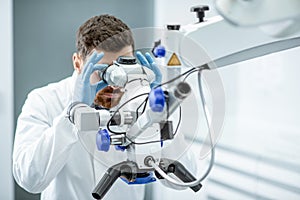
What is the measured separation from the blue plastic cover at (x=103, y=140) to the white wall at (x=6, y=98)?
152 cm

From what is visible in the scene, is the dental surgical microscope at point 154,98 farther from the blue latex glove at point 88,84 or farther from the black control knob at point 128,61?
the blue latex glove at point 88,84

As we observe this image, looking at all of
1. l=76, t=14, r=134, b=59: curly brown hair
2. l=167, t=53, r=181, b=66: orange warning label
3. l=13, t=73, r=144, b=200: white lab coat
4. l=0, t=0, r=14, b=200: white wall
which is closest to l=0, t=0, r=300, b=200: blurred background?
l=0, t=0, r=14, b=200: white wall

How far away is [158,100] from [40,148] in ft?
2.43

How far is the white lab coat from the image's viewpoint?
1161 mm

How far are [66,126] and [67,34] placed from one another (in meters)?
1.46

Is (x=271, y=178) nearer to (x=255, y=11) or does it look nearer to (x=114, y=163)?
(x=114, y=163)

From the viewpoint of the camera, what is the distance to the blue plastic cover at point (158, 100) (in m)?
0.53

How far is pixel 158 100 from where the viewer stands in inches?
20.9

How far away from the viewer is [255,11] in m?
0.40

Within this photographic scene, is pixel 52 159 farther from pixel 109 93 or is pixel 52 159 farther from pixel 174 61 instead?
pixel 174 61

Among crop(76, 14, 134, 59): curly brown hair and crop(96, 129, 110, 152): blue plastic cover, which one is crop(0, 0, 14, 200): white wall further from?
crop(96, 129, 110, 152): blue plastic cover

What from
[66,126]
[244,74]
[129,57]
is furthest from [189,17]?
[129,57]

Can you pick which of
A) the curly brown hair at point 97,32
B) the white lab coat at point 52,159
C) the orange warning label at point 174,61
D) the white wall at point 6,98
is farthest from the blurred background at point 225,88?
the white lab coat at point 52,159

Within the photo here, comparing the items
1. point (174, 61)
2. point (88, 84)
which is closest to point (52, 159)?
point (88, 84)
